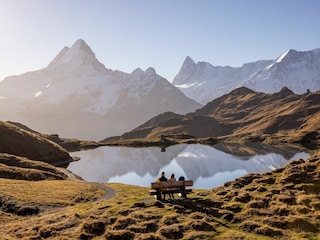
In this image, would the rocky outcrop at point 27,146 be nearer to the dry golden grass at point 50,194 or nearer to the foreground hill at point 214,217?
the dry golden grass at point 50,194

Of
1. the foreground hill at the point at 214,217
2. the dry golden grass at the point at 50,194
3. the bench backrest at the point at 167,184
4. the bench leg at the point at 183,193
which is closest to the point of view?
the foreground hill at the point at 214,217

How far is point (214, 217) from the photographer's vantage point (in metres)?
29.2

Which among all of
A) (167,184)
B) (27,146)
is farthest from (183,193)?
(27,146)

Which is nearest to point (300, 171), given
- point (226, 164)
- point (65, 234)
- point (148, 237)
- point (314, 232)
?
point (314, 232)

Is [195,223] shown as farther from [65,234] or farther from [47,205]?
[47,205]

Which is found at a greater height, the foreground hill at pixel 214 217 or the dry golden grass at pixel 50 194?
the dry golden grass at pixel 50 194

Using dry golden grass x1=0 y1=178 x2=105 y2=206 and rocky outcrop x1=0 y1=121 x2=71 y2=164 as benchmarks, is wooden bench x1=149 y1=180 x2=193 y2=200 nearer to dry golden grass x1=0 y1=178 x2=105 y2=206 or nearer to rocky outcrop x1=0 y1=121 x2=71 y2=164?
dry golden grass x1=0 y1=178 x2=105 y2=206

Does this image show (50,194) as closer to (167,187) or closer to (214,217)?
(167,187)

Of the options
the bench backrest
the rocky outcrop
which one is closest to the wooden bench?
the bench backrest

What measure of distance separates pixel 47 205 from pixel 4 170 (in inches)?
1476

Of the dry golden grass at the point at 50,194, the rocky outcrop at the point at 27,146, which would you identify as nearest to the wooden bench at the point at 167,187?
the dry golden grass at the point at 50,194

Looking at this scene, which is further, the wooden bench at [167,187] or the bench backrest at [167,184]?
the wooden bench at [167,187]

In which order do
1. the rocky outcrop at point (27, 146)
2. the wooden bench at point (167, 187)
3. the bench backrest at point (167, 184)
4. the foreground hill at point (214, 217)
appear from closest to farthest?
the foreground hill at point (214, 217) < the bench backrest at point (167, 184) < the wooden bench at point (167, 187) < the rocky outcrop at point (27, 146)

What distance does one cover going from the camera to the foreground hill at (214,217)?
26.0 meters
